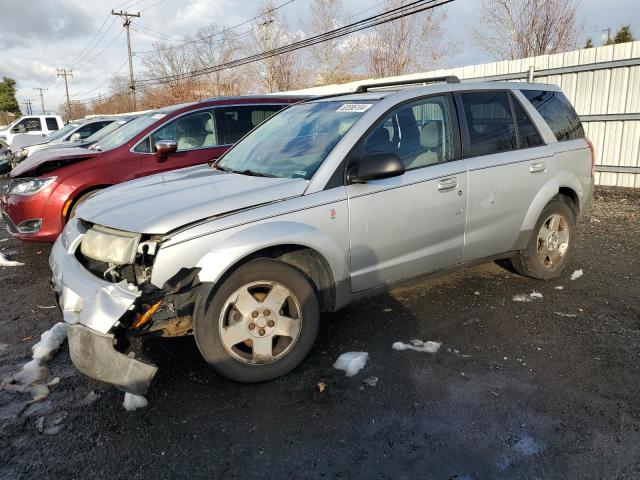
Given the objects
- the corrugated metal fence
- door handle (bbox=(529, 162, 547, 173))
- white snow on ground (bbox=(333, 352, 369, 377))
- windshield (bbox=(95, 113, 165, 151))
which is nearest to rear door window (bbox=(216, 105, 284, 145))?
windshield (bbox=(95, 113, 165, 151))

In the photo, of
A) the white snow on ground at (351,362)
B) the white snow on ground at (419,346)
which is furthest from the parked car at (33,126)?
the white snow on ground at (419,346)

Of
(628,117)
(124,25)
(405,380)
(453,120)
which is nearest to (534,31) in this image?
(628,117)

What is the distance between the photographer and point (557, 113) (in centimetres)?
478

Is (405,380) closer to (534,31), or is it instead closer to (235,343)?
(235,343)

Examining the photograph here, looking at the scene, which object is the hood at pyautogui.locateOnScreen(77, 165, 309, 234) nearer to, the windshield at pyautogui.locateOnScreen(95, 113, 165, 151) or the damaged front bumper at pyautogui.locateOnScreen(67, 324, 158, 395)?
the damaged front bumper at pyautogui.locateOnScreen(67, 324, 158, 395)

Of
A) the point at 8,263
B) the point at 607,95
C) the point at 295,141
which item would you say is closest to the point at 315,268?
the point at 295,141

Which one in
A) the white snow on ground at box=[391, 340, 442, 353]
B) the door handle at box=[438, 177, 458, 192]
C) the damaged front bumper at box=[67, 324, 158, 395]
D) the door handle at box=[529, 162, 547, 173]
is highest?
the door handle at box=[529, 162, 547, 173]

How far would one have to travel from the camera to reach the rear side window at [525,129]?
4.40 meters

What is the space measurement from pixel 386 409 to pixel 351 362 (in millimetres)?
561

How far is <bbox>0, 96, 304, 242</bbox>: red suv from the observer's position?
5.61 m

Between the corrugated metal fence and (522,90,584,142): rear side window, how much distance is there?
4930 mm

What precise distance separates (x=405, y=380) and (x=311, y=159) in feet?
5.36

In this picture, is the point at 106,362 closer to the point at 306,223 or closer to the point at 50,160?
the point at 306,223

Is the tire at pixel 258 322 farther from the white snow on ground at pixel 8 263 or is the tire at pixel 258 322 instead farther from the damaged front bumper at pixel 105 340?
the white snow on ground at pixel 8 263
